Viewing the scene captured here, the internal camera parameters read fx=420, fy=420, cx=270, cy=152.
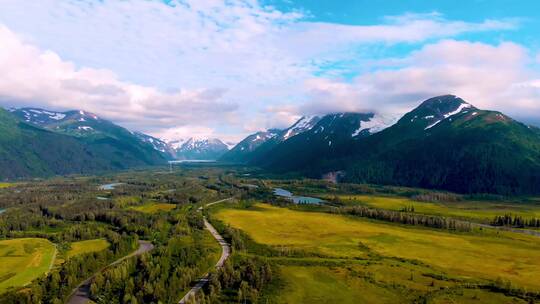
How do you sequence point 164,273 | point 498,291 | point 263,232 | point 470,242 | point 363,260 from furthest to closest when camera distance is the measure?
1. point 263,232
2. point 470,242
3. point 363,260
4. point 164,273
5. point 498,291

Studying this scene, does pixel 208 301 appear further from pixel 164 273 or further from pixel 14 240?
pixel 14 240

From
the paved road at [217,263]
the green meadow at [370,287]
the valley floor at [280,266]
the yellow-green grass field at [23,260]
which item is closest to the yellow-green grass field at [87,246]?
the valley floor at [280,266]

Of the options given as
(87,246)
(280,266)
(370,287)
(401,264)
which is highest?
(401,264)

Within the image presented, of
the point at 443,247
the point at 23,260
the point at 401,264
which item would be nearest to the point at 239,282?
the point at 401,264

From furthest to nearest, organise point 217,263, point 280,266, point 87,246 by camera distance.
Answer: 1. point 87,246
2. point 217,263
3. point 280,266

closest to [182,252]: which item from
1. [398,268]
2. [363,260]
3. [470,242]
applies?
[363,260]

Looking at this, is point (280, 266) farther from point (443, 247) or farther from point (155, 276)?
point (443, 247)

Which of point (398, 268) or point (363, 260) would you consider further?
point (363, 260)

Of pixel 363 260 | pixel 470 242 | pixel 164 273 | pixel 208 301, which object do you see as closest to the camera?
pixel 208 301
